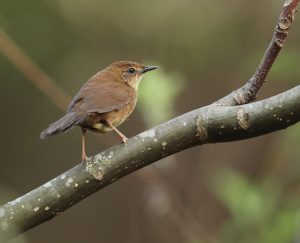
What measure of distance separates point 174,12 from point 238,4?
625 mm

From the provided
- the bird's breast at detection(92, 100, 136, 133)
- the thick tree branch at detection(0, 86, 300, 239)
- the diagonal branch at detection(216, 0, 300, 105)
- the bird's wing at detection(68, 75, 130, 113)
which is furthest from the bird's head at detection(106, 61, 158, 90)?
the thick tree branch at detection(0, 86, 300, 239)

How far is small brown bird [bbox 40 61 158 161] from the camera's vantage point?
3332 millimetres

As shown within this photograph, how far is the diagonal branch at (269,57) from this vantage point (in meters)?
2.51

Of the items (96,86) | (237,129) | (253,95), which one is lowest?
(237,129)

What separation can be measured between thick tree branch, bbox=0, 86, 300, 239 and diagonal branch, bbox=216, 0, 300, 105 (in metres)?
0.19

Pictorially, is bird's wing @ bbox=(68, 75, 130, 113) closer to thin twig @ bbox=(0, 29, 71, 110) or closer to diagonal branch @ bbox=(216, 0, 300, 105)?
thin twig @ bbox=(0, 29, 71, 110)

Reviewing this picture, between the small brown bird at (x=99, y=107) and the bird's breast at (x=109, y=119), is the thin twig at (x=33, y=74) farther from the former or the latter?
the bird's breast at (x=109, y=119)

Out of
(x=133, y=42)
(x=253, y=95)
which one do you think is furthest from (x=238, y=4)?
(x=253, y=95)

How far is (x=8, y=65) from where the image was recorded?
6.79 meters

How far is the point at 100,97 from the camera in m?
3.67

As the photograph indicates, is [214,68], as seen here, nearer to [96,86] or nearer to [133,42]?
[133,42]

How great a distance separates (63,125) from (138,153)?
85cm

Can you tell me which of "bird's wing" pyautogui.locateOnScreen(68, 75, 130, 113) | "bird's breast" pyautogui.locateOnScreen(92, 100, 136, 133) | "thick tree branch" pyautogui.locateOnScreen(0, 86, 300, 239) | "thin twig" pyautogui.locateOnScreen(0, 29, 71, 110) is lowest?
"thick tree branch" pyautogui.locateOnScreen(0, 86, 300, 239)

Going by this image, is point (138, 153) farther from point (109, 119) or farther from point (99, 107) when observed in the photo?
point (109, 119)
